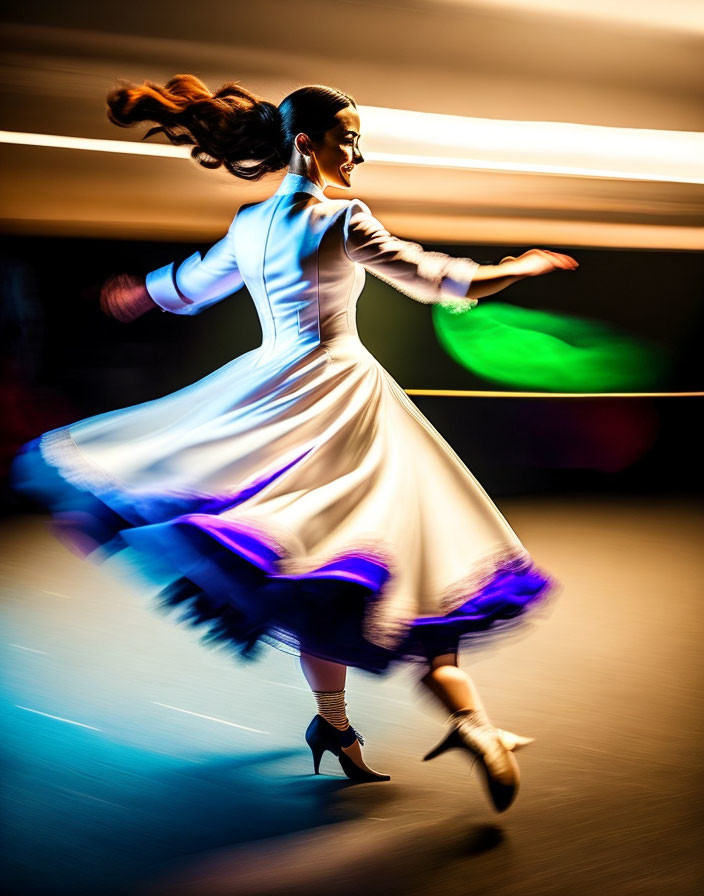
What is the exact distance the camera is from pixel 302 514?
1.20m

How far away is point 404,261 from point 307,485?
320 millimetres

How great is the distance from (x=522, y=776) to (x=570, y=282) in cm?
257

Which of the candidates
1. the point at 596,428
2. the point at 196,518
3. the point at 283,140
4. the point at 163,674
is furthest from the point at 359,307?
the point at 196,518

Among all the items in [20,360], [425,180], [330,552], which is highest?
[425,180]

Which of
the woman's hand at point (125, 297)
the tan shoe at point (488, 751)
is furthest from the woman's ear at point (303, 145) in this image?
the tan shoe at point (488, 751)

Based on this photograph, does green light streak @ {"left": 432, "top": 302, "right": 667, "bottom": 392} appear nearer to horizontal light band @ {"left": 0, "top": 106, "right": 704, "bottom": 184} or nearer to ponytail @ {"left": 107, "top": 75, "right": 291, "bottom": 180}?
horizontal light band @ {"left": 0, "top": 106, "right": 704, "bottom": 184}

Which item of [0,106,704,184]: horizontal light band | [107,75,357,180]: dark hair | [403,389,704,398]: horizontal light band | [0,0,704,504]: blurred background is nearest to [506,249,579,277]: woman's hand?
[107,75,357,180]: dark hair

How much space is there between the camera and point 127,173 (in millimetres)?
3014

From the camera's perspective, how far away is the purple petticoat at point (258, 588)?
1175 millimetres

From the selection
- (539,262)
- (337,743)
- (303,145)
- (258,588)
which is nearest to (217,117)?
(303,145)

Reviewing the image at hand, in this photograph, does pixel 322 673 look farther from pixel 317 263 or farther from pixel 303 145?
pixel 303 145

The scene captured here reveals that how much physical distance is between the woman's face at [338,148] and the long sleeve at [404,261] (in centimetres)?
11

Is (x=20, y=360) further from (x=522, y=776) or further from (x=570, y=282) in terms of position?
(x=522, y=776)

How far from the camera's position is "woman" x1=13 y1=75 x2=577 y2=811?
1.19m
